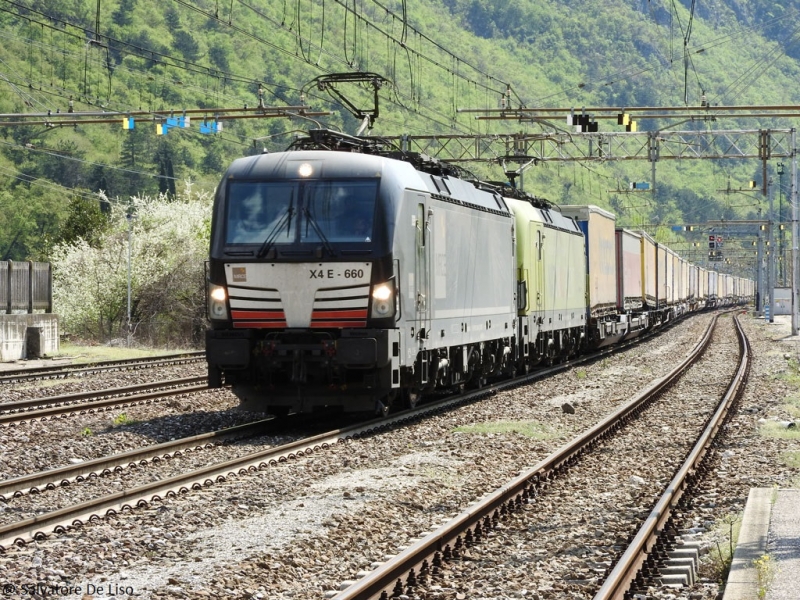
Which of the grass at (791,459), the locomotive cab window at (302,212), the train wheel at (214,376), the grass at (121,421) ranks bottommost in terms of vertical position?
the grass at (791,459)

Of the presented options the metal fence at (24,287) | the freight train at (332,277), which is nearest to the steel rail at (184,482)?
the freight train at (332,277)

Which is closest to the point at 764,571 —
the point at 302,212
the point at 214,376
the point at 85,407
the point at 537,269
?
the point at 302,212

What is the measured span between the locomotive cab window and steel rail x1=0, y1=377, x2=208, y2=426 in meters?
3.76

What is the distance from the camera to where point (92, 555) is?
8117 millimetres

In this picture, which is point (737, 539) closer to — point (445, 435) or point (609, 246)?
point (445, 435)

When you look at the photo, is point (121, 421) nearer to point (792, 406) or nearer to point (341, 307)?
point (341, 307)

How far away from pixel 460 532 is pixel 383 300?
6341 millimetres

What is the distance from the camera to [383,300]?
49.4ft

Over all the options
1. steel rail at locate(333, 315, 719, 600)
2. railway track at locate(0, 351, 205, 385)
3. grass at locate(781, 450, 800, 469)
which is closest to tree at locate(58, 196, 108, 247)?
railway track at locate(0, 351, 205, 385)

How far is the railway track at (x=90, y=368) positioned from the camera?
24053 mm

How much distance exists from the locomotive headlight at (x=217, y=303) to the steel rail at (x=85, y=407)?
300 cm

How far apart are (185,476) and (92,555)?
9.55 ft

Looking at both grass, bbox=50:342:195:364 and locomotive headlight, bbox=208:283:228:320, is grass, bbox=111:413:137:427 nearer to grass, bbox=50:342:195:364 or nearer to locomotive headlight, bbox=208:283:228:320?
locomotive headlight, bbox=208:283:228:320

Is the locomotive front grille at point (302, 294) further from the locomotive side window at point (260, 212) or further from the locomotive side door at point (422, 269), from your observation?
the locomotive side door at point (422, 269)
